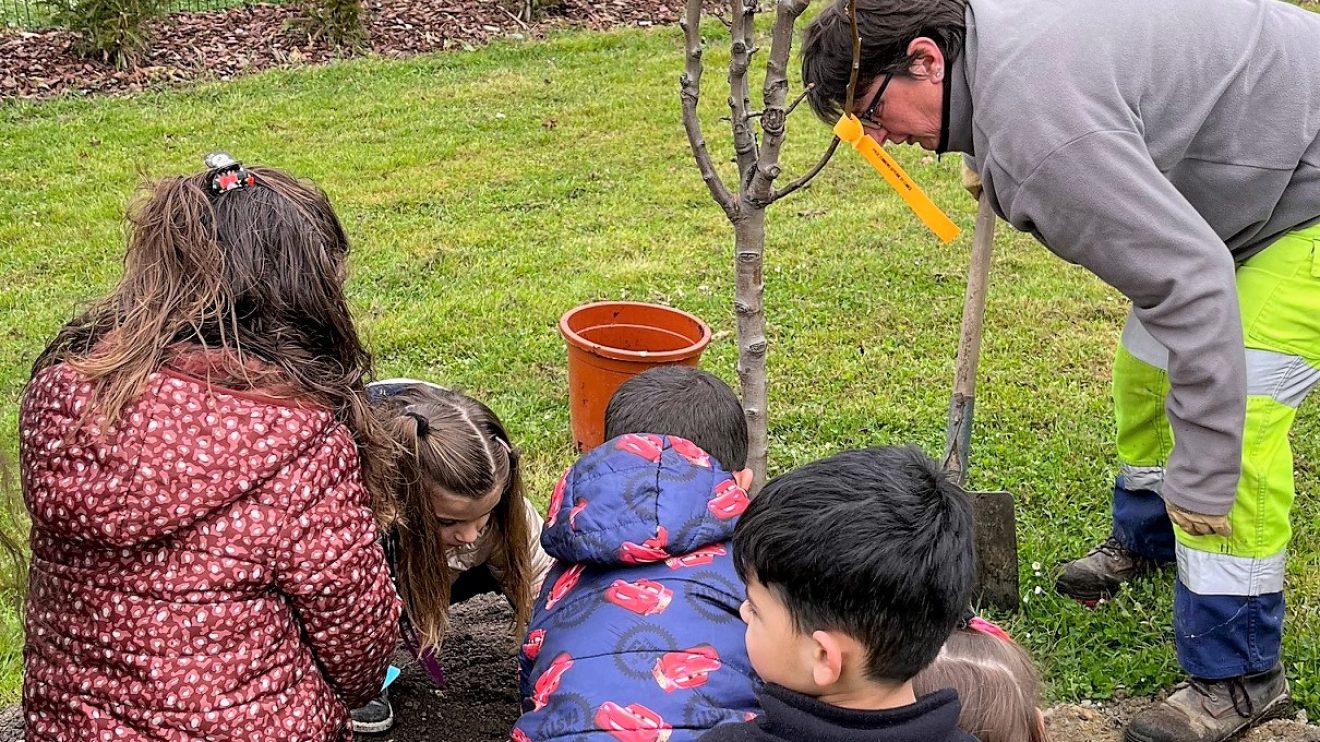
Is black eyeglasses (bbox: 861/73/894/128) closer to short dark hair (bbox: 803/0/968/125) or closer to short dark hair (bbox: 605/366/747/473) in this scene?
short dark hair (bbox: 803/0/968/125)

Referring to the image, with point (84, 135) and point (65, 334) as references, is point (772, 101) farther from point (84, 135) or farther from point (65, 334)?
point (84, 135)

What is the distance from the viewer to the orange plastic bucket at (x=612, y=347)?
306cm

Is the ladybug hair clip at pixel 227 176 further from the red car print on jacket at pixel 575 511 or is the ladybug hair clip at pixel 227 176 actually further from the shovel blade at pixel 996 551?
the shovel blade at pixel 996 551

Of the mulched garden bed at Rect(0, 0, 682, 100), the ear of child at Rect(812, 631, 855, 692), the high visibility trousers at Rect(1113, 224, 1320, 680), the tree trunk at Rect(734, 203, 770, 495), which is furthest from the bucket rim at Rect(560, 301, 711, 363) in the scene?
the mulched garden bed at Rect(0, 0, 682, 100)

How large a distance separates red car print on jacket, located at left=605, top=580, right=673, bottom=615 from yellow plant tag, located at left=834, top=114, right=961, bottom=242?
31.5 inches

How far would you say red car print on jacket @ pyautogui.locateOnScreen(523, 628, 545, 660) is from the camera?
6.65 feet

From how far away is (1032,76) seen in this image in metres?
1.92

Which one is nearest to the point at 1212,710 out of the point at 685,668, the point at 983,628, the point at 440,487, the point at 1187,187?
the point at 983,628

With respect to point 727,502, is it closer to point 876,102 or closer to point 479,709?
point 876,102

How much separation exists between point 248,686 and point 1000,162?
1.42 meters

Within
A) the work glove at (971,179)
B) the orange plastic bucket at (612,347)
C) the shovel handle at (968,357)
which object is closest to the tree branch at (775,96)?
the work glove at (971,179)

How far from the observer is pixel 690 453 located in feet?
6.50

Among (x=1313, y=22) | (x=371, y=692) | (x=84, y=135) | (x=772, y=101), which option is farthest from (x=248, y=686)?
(x=84, y=135)

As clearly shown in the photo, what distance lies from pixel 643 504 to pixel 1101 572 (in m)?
1.52
